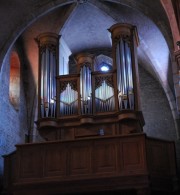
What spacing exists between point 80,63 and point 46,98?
1858mm

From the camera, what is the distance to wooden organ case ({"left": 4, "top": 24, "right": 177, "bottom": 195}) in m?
15.4

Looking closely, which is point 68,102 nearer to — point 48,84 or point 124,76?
point 48,84

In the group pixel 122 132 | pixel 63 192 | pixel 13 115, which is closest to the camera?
pixel 63 192

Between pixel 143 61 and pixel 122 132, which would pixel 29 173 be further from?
pixel 143 61

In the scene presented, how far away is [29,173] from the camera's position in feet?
52.4

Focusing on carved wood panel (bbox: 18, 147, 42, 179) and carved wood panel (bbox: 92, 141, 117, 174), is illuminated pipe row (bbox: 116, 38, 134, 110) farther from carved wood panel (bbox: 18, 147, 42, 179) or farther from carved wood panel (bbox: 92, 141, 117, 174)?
carved wood panel (bbox: 18, 147, 42, 179)

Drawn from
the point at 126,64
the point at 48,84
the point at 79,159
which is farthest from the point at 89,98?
the point at 79,159

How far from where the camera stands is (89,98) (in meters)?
17.5

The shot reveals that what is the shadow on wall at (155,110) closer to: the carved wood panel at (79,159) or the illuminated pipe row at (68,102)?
the illuminated pipe row at (68,102)

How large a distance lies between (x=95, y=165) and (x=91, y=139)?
2.73 ft

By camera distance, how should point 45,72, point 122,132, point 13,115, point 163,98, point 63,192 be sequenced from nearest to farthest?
point 63,192 → point 122,132 → point 45,72 → point 13,115 → point 163,98

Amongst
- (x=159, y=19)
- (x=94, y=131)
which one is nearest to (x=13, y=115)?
(x=94, y=131)

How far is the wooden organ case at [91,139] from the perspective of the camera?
15438 millimetres

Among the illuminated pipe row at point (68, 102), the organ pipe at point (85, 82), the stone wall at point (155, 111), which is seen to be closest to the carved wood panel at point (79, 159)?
the organ pipe at point (85, 82)
